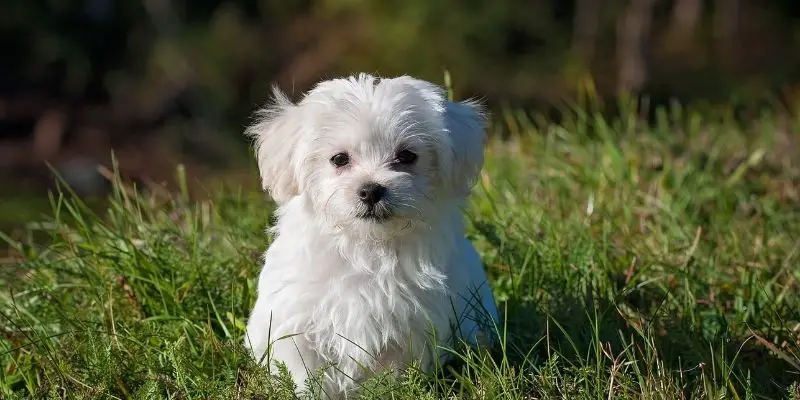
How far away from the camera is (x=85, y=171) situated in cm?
1485

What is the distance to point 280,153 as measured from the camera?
379 centimetres

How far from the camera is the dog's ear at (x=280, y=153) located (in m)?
3.76

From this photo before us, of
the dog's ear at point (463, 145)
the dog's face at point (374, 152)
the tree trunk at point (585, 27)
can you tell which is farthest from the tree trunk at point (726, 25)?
the dog's face at point (374, 152)

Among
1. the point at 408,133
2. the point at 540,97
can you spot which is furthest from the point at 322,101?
the point at 540,97

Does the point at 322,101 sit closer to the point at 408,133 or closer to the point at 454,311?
the point at 408,133

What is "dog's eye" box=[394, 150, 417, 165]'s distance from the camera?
3.69 metres

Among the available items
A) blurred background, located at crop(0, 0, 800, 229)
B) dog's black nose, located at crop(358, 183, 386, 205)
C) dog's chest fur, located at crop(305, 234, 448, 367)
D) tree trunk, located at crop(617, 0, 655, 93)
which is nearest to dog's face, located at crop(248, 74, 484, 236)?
dog's black nose, located at crop(358, 183, 386, 205)

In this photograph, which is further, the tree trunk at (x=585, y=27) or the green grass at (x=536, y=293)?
the tree trunk at (x=585, y=27)

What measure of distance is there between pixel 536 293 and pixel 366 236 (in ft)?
3.80

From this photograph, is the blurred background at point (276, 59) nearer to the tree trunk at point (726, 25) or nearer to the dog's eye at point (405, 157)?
the tree trunk at point (726, 25)

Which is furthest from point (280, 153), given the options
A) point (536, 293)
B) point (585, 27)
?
point (585, 27)

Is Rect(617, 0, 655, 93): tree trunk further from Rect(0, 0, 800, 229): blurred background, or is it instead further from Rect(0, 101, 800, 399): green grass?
Rect(0, 101, 800, 399): green grass

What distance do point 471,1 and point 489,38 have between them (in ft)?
2.71

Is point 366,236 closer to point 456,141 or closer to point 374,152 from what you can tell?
point 374,152
